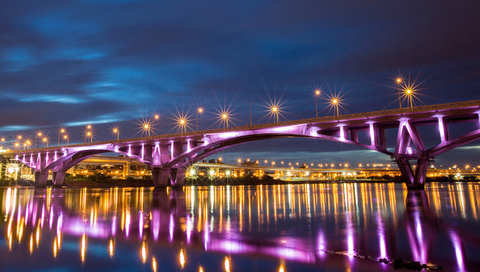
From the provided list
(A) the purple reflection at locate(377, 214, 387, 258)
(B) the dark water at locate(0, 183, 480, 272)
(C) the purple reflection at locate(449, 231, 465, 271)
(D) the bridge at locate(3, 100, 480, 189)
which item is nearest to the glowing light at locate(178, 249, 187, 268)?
(B) the dark water at locate(0, 183, 480, 272)

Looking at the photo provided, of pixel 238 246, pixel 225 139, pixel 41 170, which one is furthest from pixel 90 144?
pixel 238 246

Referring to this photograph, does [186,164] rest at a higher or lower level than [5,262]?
higher

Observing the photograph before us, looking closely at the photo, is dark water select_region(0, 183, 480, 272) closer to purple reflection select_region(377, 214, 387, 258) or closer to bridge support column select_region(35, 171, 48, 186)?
purple reflection select_region(377, 214, 387, 258)

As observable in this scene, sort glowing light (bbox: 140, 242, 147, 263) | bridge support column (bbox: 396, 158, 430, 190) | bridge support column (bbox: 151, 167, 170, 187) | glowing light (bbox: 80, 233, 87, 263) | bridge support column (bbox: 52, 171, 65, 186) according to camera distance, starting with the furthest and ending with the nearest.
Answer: bridge support column (bbox: 52, 171, 65, 186)
bridge support column (bbox: 151, 167, 170, 187)
bridge support column (bbox: 396, 158, 430, 190)
glowing light (bbox: 80, 233, 87, 263)
glowing light (bbox: 140, 242, 147, 263)

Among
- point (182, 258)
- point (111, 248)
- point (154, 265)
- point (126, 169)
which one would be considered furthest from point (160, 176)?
point (126, 169)

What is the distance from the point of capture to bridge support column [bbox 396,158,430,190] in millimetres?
44438

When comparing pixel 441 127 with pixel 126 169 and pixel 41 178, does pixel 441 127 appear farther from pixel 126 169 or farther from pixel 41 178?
pixel 126 169

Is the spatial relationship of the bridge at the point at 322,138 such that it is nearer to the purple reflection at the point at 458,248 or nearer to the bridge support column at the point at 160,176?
the bridge support column at the point at 160,176

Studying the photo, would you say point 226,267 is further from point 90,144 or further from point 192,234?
point 90,144

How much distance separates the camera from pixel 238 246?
1019cm

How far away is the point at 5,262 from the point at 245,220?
10.6 meters

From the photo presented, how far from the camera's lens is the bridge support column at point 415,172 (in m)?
44.4

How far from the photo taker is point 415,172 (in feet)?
150

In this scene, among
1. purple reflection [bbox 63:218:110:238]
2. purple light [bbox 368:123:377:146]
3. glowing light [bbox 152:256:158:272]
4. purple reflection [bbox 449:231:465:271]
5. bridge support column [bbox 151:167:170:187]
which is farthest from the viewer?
bridge support column [bbox 151:167:170:187]
